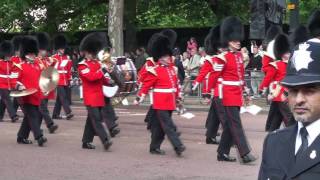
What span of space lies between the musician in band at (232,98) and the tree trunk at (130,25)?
18925 millimetres

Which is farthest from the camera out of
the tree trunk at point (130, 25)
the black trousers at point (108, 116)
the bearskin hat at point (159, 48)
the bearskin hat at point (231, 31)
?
the tree trunk at point (130, 25)

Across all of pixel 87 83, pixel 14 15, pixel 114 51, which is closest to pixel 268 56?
pixel 87 83

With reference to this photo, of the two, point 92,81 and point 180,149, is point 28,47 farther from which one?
point 180,149

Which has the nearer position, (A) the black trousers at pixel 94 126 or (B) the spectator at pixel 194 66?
(A) the black trousers at pixel 94 126

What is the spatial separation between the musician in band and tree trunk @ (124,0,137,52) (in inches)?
745

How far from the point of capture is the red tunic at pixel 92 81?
11.1 metres

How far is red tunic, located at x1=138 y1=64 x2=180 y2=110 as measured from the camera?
10.6 metres

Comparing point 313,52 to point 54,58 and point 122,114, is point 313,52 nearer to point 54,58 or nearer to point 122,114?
point 54,58

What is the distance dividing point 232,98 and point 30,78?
3.61 metres

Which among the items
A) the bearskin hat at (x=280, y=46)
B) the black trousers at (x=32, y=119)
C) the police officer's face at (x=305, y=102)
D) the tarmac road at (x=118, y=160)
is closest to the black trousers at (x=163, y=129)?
the tarmac road at (x=118, y=160)

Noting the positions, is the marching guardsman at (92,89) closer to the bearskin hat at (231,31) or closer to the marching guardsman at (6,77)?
the bearskin hat at (231,31)

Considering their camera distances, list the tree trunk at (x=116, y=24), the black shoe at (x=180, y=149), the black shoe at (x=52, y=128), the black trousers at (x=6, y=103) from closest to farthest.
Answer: the black shoe at (x=180, y=149) → the black shoe at (x=52, y=128) → the black trousers at (x=6, y=103) → the tree trunk at (x=116, y=24)

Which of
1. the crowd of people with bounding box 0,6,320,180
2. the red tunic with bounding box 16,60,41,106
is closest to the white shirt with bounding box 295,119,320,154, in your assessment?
the crowd of people with bounding box 0,6,320,180

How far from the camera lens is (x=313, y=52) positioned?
2855 mm
